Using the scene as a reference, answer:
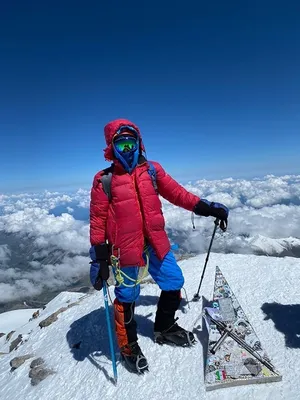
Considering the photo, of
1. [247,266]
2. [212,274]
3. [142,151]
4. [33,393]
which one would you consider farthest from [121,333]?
[247,266]

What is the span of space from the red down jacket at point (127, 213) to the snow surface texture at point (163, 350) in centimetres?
195

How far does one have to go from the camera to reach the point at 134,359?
190 inches

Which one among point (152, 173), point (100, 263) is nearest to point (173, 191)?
point (152, 173)

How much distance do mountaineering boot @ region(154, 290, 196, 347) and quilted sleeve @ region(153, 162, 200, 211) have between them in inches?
65.7

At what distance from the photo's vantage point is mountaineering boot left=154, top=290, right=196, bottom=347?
5.16m

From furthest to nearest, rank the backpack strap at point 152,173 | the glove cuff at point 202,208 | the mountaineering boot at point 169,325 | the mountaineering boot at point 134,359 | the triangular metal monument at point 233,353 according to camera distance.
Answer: the mountaineering boot at point 169,325 < the glove cuff at point 202,208 < the backpack strap at point 152,173 < the mountaineering boot at point 134,359 < the triangular metal monument at point 233,353

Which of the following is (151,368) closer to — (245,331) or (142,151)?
(245,331)

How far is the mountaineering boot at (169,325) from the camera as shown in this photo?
5160mm

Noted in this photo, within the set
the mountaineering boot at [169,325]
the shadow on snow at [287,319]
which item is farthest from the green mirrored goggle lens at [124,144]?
the shadow on snow at [287,319]

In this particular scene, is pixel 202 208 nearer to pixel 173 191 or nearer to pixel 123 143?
pixel 173 191

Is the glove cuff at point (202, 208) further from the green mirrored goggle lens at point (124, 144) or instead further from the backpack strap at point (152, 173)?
the green mirrored goggle lens at point (124, 144)

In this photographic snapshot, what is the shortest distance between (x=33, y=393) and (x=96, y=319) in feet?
7.28

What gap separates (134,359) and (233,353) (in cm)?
169

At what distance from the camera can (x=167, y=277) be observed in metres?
4.96
